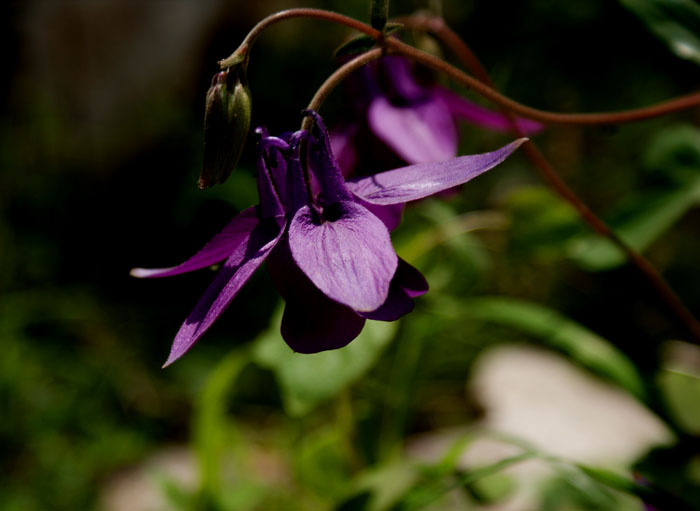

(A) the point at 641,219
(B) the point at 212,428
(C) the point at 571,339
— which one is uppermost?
(A) the point at 641,219

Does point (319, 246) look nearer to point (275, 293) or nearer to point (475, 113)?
point (475, 113)

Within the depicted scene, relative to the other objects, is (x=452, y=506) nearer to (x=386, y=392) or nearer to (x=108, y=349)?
(x=386, y=392)

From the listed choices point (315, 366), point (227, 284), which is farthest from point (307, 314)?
point (315, 366)

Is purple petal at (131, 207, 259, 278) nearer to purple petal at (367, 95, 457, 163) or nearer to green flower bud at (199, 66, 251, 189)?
green flower bud at (199, 66, 251, 189)

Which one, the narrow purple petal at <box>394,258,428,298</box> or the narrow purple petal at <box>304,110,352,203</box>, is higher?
the narrow purple petal at <box>304,110,352,203</box>

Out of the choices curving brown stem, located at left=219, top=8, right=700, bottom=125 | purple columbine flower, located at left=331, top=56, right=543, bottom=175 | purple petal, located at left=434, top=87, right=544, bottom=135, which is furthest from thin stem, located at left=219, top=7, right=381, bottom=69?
purple petal, located at left=434, top=87, right=544, bottom=135

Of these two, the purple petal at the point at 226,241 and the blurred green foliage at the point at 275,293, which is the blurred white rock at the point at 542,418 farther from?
the purple petal at the point at 226,241

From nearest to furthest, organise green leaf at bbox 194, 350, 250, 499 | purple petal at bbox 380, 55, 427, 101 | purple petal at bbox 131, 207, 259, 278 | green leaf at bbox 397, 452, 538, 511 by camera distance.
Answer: purple petal at bbox 131, 207, 259, 278 → green leaf at bbox 397, 452, 538, 511 → purple petal at bbox 380, 55, 427, 101 → green leaf at bbox 194, 350, 250, 499
